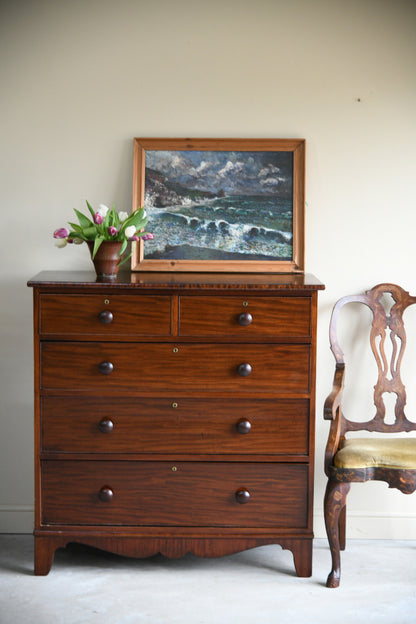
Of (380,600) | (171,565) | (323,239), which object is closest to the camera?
(380,600)

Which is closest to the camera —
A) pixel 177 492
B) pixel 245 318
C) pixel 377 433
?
pixel 245 318

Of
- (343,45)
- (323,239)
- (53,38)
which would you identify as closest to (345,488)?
(323,239)

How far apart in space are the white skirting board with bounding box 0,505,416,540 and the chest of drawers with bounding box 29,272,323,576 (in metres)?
0.54

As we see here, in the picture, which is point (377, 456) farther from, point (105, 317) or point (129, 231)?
point (129, 231)

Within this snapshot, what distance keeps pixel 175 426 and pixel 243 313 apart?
579 mm

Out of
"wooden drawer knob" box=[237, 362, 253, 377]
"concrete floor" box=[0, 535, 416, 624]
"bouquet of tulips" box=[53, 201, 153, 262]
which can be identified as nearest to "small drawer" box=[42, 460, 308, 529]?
"concrete floor" box=[0, 535, 416, 624]

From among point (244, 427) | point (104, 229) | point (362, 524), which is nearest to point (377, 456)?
point (244, 427)

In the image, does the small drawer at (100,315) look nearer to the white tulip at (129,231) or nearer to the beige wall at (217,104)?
the white tulip at (129,231)

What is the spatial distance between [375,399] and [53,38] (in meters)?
2.38

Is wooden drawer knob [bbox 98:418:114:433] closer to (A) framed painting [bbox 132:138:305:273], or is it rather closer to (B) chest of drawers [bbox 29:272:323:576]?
(B) chest of drawers [bbox 29:272:323:576]

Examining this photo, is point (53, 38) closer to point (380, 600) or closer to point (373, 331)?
point (373, 331)

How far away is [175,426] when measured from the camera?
318 centimetres

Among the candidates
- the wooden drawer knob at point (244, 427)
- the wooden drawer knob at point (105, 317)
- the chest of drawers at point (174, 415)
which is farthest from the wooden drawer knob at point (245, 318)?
the wooden drawer knob at point (105, 317)

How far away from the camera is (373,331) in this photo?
11.6 feet
